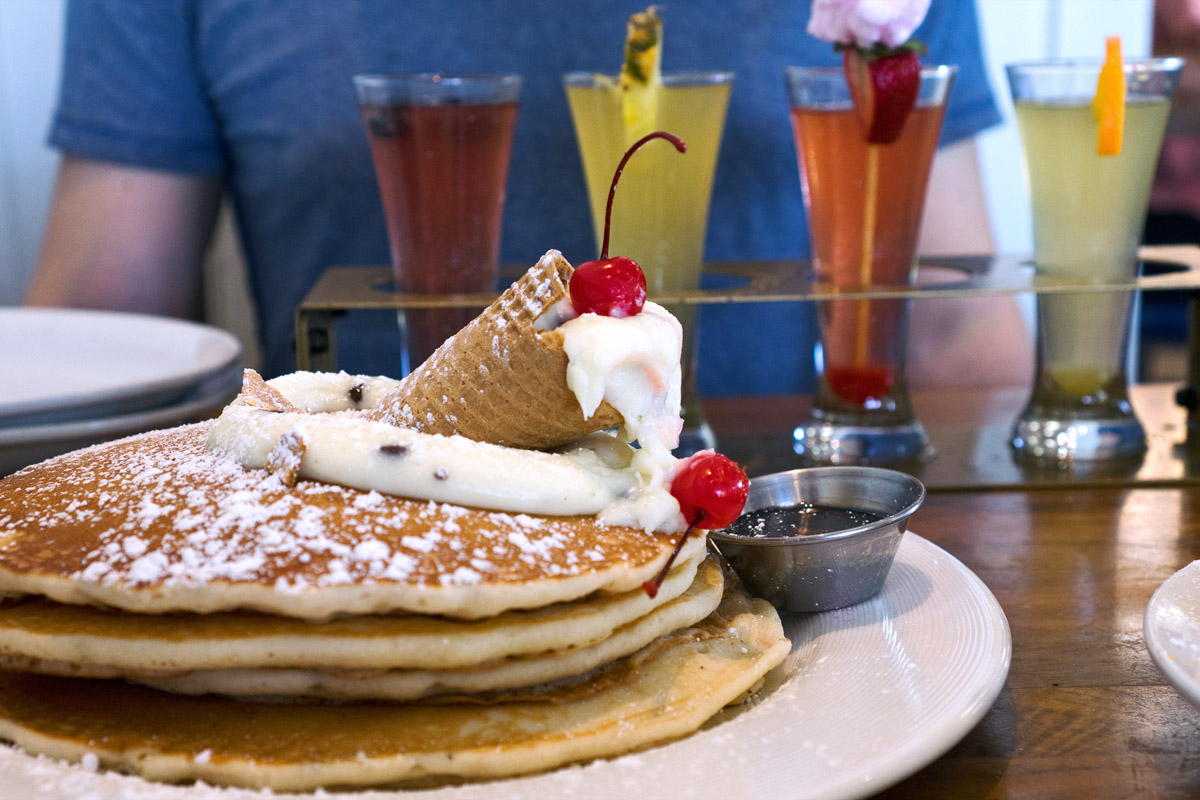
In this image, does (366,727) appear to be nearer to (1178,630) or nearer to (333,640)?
(333,640)

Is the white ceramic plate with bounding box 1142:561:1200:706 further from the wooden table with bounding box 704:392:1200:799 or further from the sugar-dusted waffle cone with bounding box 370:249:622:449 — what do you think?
the sugar-dusted waffle cone with bounding box 370:249:622:449

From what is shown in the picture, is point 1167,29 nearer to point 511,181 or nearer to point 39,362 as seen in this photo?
point 511,181

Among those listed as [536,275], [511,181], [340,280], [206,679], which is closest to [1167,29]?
[511,181]

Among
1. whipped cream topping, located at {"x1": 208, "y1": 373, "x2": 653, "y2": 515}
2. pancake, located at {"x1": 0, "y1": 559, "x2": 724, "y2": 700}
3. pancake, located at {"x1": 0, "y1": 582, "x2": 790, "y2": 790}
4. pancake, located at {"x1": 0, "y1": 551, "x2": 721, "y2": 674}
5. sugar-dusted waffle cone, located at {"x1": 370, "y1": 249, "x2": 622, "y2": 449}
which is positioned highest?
sugar-dusted waffle cone, located at {"x1": 370, "y1": 249, "x2": 622, "y2": 449}

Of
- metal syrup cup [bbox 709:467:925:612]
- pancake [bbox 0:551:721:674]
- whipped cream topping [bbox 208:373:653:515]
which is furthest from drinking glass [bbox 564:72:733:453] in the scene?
pancake [bbox 0:551:721:674]

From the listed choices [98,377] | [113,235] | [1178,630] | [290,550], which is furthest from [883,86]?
[113,235]

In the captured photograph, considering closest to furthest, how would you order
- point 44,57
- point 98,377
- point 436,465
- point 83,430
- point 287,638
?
point 287,638 < point 436,465 < point 83,430 < point 98,377 < point 44,57

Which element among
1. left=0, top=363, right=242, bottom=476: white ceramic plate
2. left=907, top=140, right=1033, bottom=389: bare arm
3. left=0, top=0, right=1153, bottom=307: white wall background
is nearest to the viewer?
left=0, top=363, right=242, bottom=476: white ceramic plate
